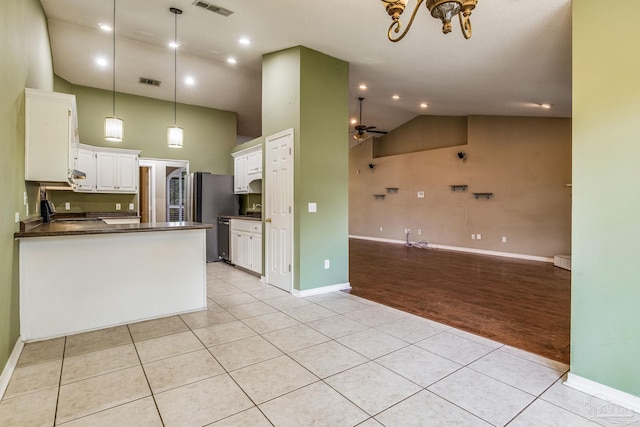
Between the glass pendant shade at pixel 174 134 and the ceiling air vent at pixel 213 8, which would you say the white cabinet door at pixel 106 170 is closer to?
the glass pendant shade at pixel 174 134

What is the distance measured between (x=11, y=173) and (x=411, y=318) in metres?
3.74

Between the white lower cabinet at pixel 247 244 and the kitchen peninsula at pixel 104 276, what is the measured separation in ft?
4.81

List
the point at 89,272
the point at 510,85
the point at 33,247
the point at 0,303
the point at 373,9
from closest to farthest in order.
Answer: the point at 0,303 → the point at 33,247 → the point at 89,272 → the point at 373,9 → the point at 510,85

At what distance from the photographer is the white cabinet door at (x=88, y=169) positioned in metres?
→ 5.73

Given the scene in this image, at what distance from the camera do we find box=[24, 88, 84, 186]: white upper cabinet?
2.90m

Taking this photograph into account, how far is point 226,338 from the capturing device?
2.84m

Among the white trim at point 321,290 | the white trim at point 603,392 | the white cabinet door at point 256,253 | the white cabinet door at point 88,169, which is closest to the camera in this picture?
the white trim at point 603,392

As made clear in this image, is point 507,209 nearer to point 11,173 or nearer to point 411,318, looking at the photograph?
point 411,318

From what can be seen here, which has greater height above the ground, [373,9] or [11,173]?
[373,9]

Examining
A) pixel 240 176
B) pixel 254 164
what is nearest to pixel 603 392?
pixel 254 164

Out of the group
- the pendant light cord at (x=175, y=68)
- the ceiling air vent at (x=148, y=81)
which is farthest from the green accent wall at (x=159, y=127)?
the ceiling air vent at (x=148, y=81)

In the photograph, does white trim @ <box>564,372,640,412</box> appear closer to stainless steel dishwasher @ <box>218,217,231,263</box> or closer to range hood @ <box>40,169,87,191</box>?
range hood @ <box>40,169,87,191</box>

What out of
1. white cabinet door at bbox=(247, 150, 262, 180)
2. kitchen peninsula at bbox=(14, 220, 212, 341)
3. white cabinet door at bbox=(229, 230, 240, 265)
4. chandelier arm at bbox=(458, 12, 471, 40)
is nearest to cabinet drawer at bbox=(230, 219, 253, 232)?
white cabinet door at bbox=(229, 230, 240, 265)

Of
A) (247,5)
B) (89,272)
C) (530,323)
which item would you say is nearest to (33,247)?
(89,272)
